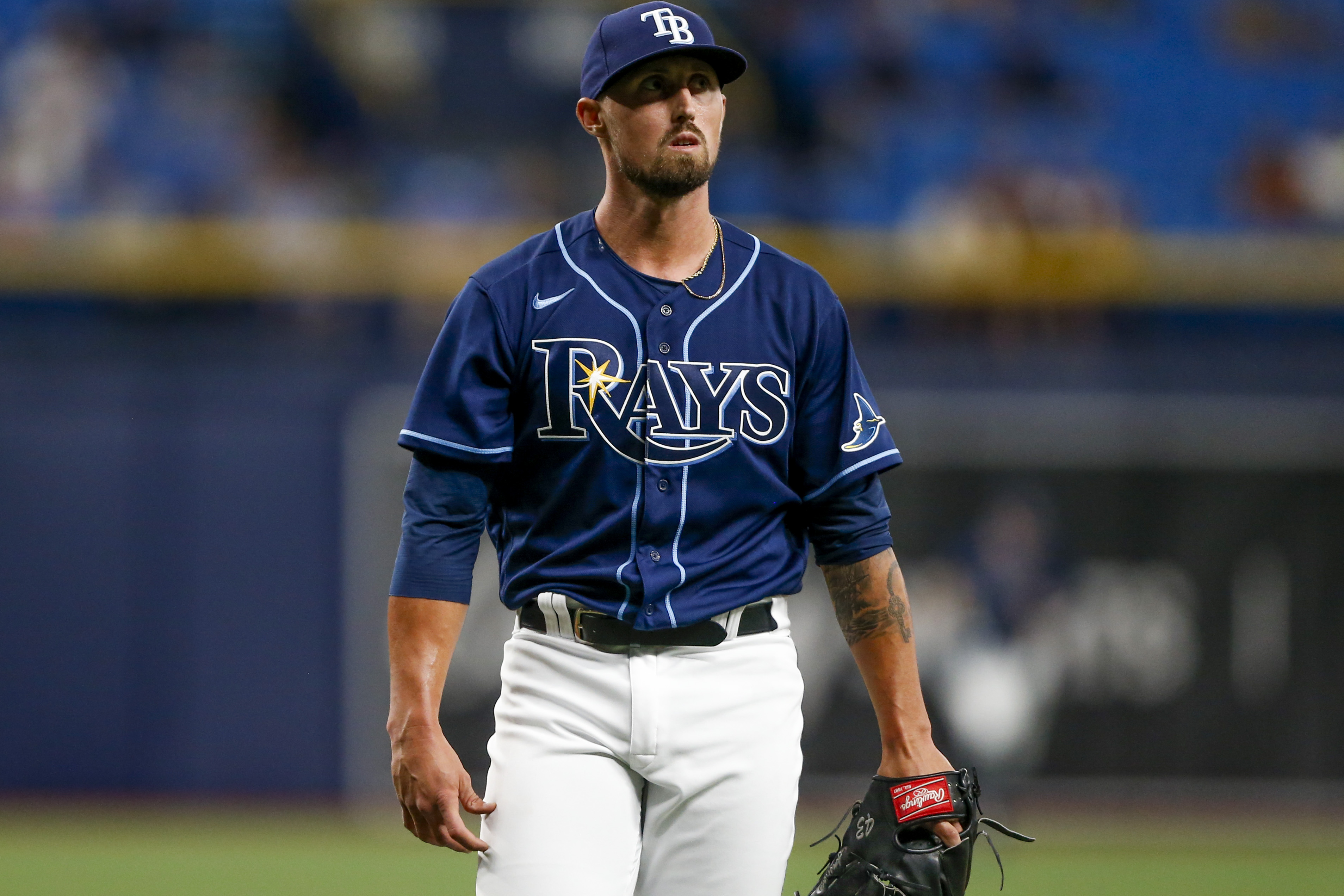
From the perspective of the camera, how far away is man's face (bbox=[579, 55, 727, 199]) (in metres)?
2.94

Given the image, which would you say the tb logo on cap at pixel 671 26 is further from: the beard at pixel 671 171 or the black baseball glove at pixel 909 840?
the black baseball glove at pixel 909 840

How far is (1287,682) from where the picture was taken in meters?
9.52

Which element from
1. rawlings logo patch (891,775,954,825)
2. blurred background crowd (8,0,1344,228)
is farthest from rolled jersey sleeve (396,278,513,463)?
blurred background crowd (8,0,1344,228)

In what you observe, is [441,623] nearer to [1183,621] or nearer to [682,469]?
[682,469]

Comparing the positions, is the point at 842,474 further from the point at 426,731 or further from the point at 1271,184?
the point at 1271,184

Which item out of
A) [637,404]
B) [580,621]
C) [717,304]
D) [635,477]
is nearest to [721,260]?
[717,304]

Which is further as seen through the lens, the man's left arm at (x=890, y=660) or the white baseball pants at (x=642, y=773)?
the man's left arm at (x=890, y=660)

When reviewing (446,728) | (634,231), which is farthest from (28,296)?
(634,231)

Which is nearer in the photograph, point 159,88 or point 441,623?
point 441,623

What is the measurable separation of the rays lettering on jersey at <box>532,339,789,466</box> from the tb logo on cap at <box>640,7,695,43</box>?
0.55m

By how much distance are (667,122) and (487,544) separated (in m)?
6.46

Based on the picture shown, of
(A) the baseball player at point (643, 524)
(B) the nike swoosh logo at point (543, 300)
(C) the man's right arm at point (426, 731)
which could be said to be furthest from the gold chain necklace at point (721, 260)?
(C) the man's right arm at point (426, 731)

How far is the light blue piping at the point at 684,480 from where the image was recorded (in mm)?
2885

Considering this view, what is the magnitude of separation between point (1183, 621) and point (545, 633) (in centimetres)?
735
